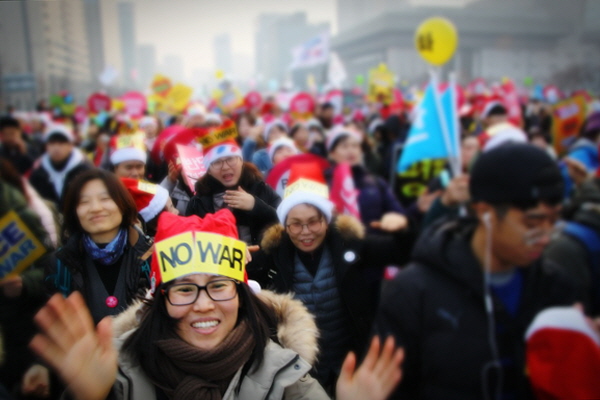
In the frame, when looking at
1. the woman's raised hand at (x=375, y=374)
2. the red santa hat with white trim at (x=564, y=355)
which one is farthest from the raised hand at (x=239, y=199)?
the red santa hat with white trim at (x=564, y=355)

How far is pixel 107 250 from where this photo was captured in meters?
2.27

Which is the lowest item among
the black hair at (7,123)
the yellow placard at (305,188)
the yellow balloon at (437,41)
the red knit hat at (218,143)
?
the yellow placard at (305,188)

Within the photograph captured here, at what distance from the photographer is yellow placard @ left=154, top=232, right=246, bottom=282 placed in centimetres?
177

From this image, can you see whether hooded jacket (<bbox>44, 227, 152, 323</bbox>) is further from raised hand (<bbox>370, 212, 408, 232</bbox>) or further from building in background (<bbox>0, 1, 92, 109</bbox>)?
building in background (<bbox>0, 1, 92, 109</bbox>)

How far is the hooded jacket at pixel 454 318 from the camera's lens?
1.50 m

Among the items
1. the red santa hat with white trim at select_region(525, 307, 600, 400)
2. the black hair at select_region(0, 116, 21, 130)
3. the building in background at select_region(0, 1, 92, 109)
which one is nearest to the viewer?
the red santa hat with white trim at select_region(525, 307, 600, 400)

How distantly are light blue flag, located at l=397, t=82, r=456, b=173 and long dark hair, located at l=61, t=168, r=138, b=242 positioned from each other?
190cm

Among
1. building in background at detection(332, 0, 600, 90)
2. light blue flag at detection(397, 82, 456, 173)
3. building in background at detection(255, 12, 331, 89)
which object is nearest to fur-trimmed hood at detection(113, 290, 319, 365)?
light blue flag at detection(397, 82, 456, 173)

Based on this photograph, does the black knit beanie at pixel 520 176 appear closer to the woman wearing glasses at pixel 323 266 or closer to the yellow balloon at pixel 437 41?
the woman wearing glasses at pixel 323 266

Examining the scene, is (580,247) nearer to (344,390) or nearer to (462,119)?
(344,390)

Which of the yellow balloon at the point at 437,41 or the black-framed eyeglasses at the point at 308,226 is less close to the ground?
the yellow balloon at the point at 437,41

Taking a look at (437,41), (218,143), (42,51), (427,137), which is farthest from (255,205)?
(42,51)

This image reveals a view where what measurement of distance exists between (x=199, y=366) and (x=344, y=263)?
1092mm

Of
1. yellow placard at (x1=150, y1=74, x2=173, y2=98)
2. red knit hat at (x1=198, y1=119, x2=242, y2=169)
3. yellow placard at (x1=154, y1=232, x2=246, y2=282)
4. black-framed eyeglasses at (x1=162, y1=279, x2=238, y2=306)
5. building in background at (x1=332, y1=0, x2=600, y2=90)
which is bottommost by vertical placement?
black-framed eyeglasses at (x1=162, y1=279, x2=238, y2=306)
